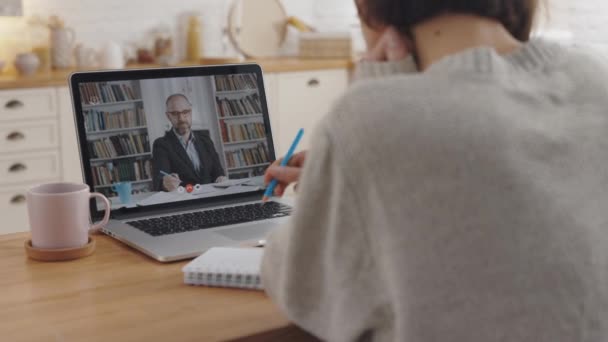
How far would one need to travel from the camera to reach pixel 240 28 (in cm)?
463

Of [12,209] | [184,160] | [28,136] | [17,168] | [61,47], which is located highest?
[61,47]

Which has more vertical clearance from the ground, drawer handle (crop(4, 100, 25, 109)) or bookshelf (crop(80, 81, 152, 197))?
bookshelf (crop(80, 81, 152, 197))

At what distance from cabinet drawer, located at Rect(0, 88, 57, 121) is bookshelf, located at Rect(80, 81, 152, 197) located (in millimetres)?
2096

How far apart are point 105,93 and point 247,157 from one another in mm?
319

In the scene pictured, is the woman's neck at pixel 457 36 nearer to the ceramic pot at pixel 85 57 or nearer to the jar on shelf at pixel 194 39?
the ceramic pot at pixel 85 57

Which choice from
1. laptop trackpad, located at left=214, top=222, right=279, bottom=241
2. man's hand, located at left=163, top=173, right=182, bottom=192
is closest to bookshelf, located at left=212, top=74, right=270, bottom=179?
man's hand, located at left=163, top=173, right=182, bottom=192

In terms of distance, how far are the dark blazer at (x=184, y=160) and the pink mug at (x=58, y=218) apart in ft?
0.86

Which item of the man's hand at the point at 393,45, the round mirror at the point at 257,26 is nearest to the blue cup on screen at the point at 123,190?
the man's hand at the point at 393,45

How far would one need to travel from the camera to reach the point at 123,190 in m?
1.58

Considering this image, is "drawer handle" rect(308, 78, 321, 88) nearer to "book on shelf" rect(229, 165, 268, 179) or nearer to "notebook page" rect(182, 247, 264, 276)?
"book on shelf" rect(229, 165, 268, 179)

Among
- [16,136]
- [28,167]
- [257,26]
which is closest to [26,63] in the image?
[16,136]

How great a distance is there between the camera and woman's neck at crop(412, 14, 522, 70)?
1.00m

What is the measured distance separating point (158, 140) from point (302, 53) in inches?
124

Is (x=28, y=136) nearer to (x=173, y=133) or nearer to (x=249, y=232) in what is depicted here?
(x=173, y=133)
